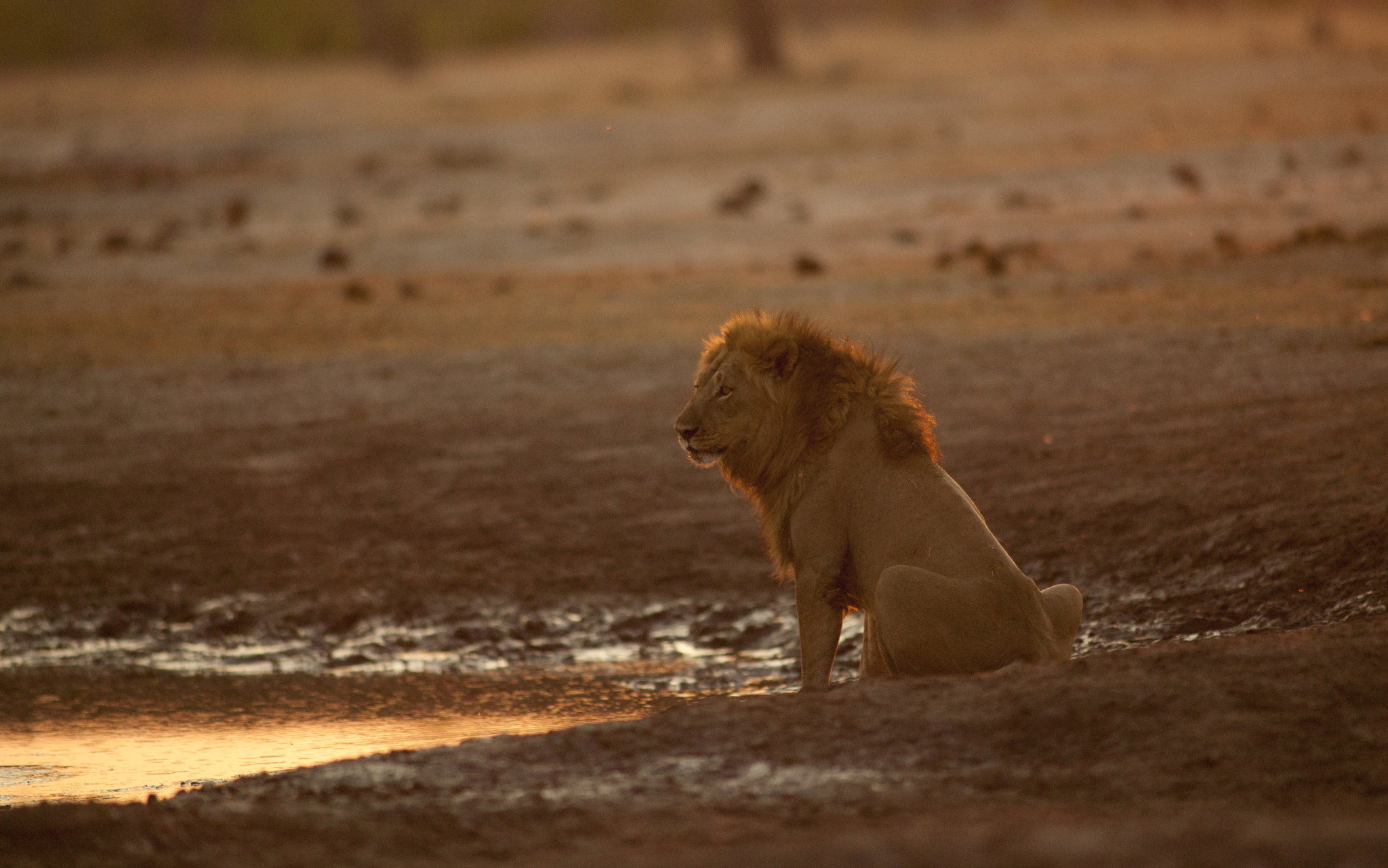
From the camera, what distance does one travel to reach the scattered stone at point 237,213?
23.2m

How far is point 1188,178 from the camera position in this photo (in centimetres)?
2034

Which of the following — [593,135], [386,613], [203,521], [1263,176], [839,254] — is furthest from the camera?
[593,135]

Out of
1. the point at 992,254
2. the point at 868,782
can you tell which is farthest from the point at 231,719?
the point at 992,254

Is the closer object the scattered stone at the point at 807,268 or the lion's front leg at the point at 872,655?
the lion's front leg at the point at 872,655

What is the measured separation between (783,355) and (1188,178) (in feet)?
51.1

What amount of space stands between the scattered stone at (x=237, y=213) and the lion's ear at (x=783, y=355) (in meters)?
18.4

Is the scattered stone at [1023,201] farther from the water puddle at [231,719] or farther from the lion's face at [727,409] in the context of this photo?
the lion's face at [727,409]

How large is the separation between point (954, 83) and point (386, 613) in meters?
22.7

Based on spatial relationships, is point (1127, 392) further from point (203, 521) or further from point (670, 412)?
point (203, 521)

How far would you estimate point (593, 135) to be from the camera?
90.3ft

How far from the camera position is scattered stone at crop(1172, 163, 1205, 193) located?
2034 centimetres

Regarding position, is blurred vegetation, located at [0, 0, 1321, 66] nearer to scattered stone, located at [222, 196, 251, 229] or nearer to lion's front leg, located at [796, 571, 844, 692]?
scattered stone, located at [222, 196, 251, 229]

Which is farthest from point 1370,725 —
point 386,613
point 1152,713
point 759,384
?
point 386,613

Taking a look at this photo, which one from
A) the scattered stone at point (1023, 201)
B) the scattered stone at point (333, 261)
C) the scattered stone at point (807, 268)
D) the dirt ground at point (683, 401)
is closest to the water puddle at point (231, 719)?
the dirt ground at point (683, 401)
